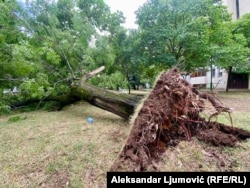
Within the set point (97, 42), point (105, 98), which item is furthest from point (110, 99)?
point (97, 42)

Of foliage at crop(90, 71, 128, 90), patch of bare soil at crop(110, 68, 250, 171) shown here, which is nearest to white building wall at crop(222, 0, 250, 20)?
foliage at crop(90, 71, 128, 90)

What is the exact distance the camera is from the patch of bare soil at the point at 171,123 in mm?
2574

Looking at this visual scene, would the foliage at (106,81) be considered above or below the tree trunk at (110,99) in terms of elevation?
above

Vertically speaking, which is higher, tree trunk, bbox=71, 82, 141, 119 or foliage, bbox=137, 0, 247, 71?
foliage, bbox=137, 0, 247, 71

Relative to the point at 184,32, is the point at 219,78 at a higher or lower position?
lower

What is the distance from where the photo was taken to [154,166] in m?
2.35

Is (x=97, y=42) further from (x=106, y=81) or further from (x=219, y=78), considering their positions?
(x=219, y=78)

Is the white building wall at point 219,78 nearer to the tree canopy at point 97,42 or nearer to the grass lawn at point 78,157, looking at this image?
the tree canopy at point 97,42

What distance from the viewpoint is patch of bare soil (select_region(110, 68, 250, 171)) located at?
8.45 ft

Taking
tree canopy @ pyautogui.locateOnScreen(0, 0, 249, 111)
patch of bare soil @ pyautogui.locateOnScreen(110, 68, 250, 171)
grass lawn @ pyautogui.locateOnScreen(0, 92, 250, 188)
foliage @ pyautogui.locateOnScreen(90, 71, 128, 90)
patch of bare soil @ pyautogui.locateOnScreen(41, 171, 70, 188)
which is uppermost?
tree canopy @ pyautogui.locateOnScreen(0, 0, 249, 111)

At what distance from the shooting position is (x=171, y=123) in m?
2.96

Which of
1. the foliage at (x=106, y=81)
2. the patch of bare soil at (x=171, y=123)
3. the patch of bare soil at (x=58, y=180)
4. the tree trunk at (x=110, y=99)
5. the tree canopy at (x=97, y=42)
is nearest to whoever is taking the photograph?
the patch of bare soil at (x=58, y=180)

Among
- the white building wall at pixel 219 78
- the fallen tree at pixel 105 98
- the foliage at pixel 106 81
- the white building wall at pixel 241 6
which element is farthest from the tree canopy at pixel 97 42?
the white building wall at pixel 219 78

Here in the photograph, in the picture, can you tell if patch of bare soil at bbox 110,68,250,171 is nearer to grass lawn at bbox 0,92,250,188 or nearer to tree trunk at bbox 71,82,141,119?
grass lawn at bbox 0,92,250,188
